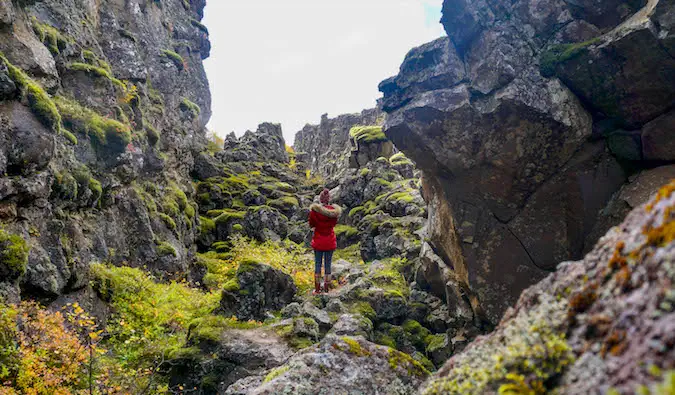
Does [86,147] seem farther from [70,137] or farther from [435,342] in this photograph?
[435,342]

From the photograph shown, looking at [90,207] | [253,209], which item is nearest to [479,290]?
[90,207]

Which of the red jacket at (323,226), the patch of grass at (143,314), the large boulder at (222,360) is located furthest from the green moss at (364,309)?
the patch of grass at (143,314)

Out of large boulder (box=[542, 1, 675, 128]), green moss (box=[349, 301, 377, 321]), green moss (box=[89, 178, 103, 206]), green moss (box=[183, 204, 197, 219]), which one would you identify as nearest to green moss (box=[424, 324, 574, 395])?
large boulder (box=[542, 1, 675, 128])

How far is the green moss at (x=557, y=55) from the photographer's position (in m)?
10.0

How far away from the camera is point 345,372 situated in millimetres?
5621

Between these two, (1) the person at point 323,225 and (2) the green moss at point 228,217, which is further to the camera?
(2) the green moss at point 228,217

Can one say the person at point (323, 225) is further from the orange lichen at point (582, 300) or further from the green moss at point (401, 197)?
the green moss at point (401, 197)

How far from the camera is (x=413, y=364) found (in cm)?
616

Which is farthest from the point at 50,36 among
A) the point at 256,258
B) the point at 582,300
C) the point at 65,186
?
the point at 582,300

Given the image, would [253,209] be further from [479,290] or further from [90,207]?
[479,290]

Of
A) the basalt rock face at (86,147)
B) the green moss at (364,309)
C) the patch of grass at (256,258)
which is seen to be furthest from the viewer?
the patch of grass at (256,258)

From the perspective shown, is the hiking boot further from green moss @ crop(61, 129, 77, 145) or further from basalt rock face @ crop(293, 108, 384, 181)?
basalt rock face @ crop(293, 108, 384, 181)

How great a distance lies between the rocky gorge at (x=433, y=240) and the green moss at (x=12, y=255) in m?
0.04

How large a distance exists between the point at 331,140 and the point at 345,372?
6092 centimetres
